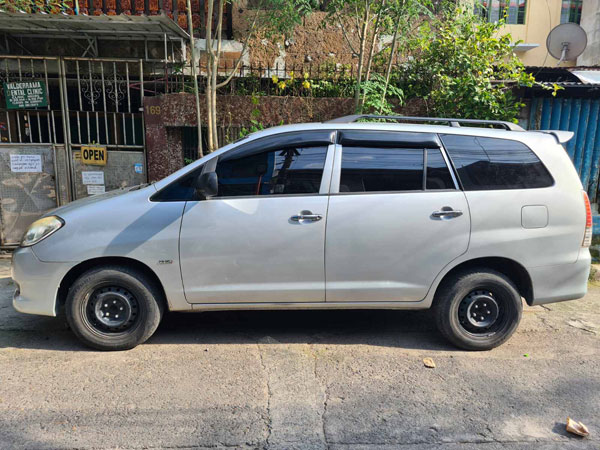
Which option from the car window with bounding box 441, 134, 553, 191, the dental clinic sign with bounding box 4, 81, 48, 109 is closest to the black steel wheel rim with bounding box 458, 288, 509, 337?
the car window with bounding box 441, 134, 553, 191

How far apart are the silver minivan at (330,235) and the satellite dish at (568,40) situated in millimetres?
8291

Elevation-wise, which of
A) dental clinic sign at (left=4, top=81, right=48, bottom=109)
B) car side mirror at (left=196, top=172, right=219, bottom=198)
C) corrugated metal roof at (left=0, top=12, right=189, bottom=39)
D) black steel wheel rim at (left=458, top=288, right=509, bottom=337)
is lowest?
black steel wheel rim at (left=458, top=288, right=509, bottom=337)

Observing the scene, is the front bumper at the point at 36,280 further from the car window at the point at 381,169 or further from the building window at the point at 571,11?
the building window at the point at 571,11

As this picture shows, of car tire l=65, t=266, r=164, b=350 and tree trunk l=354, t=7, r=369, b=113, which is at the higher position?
tree trunk l=354, t=7, r=369, b=113

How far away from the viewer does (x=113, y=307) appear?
3.94 metres

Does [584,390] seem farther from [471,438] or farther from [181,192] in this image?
[181,192]

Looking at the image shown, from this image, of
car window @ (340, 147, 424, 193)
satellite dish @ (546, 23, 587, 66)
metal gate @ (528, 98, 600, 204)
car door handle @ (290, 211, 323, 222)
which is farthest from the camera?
satellite dish @ (546, 23, 587, 66)

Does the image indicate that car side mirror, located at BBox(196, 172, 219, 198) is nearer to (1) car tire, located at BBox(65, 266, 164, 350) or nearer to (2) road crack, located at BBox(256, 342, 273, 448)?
(1) car tire, located at BBox(65, 266, 164, 350)

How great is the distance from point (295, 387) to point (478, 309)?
1.79 m

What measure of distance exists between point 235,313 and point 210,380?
1.43m

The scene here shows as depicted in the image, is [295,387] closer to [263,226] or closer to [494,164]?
[263,226]

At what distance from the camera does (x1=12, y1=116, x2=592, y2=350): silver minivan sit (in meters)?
3.81

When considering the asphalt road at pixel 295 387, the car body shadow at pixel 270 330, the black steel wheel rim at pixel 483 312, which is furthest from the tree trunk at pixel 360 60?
the black steel wheel rim at pixel 483 312

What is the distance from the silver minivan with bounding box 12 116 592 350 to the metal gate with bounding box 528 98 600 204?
12.2 ft
